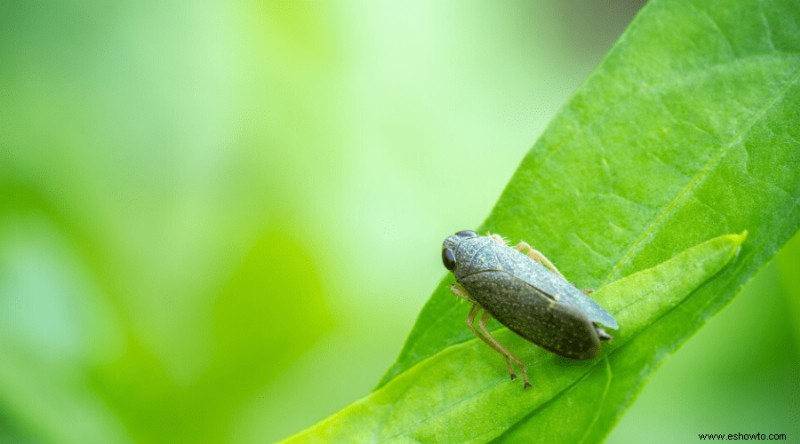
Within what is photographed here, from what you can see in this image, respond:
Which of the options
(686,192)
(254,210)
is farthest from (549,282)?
(254,210)

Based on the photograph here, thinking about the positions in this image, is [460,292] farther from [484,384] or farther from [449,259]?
[449,259]

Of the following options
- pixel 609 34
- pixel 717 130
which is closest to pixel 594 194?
pixel 717 130

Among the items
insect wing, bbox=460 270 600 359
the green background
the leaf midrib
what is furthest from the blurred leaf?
the green background

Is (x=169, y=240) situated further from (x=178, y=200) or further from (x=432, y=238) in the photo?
(x=432, y=238)

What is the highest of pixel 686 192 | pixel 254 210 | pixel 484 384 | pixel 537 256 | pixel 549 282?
pixel 686 192

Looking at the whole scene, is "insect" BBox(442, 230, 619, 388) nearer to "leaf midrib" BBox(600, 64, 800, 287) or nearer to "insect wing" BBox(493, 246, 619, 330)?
"insect wing" BBox(493, 246, 619, 330)

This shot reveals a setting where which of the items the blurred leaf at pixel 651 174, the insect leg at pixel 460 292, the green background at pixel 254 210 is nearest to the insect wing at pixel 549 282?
the blurred leaf at pixel 651 174

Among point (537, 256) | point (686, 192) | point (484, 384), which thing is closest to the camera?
point (686, 192)

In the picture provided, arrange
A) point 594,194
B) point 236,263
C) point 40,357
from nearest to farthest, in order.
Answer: point 594,194
point 40,357
point 236,263
